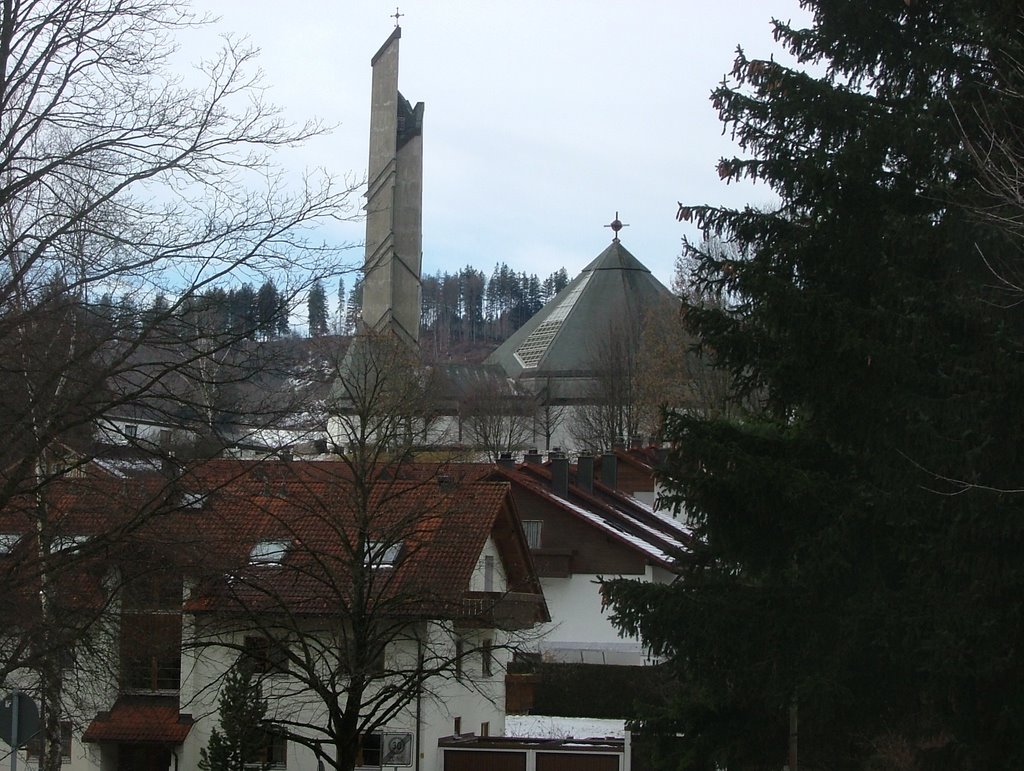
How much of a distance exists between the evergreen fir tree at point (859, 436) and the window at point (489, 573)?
54.4 feet

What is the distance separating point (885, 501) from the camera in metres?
12.5

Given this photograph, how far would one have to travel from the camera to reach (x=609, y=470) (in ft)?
185

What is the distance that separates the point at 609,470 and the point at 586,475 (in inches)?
177

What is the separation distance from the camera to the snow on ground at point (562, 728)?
31469 mm

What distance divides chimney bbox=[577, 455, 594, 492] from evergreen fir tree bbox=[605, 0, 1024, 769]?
37096 mm

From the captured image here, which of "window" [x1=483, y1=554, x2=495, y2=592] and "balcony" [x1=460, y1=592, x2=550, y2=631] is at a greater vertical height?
"window" [x1=483, y1=554, x2=495, y2=592]

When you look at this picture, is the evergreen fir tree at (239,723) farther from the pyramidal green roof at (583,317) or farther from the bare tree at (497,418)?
the pyramidal green roof at (583,317)

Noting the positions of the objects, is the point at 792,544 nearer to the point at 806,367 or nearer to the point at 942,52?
the point at 806,367

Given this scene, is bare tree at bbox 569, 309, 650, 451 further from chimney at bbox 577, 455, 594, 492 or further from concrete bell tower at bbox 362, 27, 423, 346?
chimney at bbox 577, 455, 594, 492

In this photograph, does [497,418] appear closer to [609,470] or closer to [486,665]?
[609,470]

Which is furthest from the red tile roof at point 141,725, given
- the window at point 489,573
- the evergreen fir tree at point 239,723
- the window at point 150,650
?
the window at point 489,573

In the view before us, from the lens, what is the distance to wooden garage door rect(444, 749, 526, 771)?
28.1m

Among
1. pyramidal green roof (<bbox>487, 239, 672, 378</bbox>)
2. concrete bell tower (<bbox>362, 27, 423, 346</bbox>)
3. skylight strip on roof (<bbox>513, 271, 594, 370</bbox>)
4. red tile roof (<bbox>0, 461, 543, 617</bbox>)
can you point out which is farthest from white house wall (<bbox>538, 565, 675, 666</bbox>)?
skylight strip on roof (<bbox>513, 271, 594, 370</bbox>)

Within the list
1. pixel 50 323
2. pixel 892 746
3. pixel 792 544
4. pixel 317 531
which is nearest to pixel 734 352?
pixel 792 544
